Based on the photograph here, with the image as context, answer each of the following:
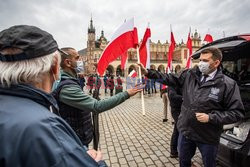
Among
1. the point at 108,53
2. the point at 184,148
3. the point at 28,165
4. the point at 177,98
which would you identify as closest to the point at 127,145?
the point at 177,98

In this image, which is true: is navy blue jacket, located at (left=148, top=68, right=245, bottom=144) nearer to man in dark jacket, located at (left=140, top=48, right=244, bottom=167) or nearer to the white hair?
man in dark jacket, located at (left=140, top=48, right=244, bottom=167)

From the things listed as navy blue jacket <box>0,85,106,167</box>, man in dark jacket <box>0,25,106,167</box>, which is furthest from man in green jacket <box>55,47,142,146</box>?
navy blue jacket <box>0,85,106,167</box>

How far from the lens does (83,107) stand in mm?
2035

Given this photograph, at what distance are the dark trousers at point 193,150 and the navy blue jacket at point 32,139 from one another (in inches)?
82.6

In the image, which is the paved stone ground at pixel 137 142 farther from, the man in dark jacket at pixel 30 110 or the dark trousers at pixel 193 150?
the man in dark jacket at pixel 30 110

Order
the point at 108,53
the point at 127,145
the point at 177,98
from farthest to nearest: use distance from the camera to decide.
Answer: the point at 127,145 < the point at 177,98 < the point at 108,53

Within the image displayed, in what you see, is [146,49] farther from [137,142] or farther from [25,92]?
[25,92]

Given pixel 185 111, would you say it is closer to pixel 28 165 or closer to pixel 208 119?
pixel 208 119

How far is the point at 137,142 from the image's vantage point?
489 centimetres

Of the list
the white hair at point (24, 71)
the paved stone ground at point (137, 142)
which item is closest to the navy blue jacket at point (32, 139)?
the white hair at point (24, 71)

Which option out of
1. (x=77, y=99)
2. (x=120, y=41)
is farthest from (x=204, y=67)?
(x=77, y=99)

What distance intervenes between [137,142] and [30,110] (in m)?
4.43

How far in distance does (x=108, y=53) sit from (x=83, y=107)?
1.71 meters

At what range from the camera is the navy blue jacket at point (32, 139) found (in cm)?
77
